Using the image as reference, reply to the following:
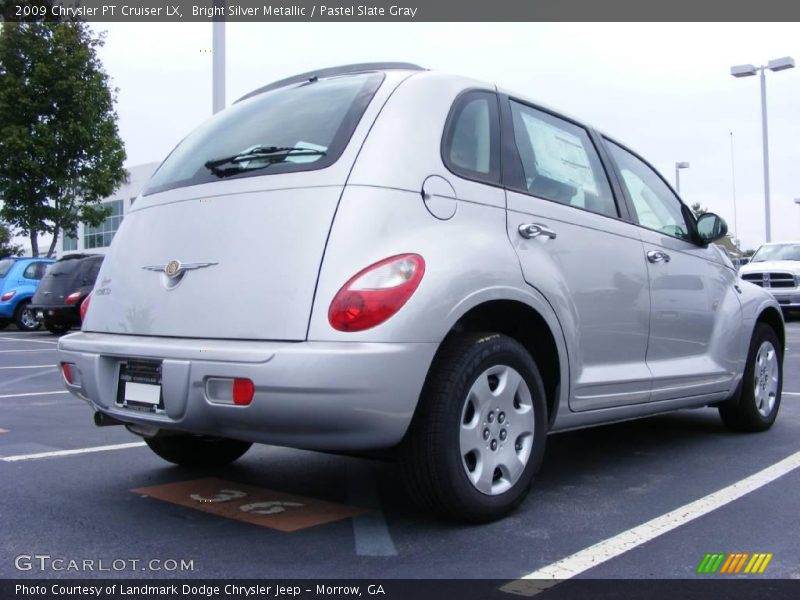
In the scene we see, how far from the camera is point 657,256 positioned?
4434 mm

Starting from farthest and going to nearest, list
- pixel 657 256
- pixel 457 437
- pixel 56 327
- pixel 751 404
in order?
pixel 56 327 → pixel 751 404 → pixel 657 256 → pixel 457 437

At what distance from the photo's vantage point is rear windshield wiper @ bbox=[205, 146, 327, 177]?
10.7 feet

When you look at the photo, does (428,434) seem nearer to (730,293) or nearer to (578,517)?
(578,517)

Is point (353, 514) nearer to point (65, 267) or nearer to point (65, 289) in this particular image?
point (65, 289)

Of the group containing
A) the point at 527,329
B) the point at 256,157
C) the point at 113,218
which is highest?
the point at 113,218

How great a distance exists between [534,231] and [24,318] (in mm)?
17567

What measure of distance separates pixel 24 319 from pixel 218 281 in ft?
56.9

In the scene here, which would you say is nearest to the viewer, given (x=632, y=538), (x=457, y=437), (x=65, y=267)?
(x=457, y=437)

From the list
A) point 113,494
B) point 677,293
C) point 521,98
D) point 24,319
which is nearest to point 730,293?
point 677,293

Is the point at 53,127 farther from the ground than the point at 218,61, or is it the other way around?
the point at 53,127

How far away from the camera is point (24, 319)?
18672mm

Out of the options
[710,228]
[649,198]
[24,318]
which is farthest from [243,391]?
[24,318]
